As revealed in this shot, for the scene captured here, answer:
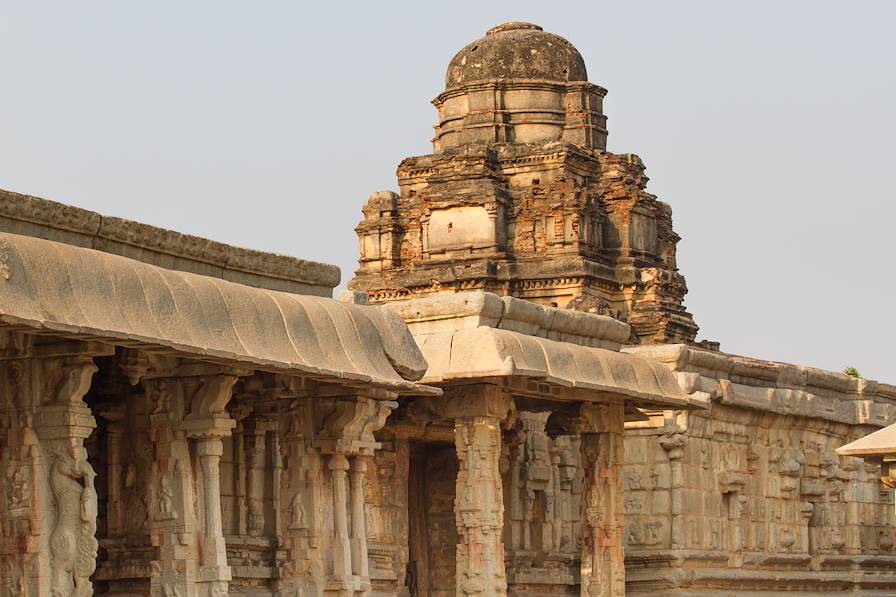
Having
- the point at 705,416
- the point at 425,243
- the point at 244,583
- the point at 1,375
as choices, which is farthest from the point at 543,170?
the point at 1,375

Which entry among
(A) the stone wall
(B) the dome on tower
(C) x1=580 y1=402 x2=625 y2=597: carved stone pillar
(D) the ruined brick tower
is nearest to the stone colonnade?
(C) x1=580 y1=402 x2=625 y2=597: carved stone pillar

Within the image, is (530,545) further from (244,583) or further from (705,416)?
(244,583)

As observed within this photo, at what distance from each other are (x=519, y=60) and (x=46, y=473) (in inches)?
839

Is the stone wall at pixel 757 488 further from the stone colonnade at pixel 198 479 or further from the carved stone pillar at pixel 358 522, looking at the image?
the carved stone pillar at pixel 358 522

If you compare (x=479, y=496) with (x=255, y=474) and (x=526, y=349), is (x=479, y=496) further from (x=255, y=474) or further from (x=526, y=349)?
(x=255, y=474)

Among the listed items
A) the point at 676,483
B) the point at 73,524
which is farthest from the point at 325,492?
the point at 676,483

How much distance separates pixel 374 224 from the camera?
3616 cm

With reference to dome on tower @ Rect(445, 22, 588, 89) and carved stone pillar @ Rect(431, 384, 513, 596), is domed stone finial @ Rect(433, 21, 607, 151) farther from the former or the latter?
carved stone pillar @ Rect(431, 384, 513, 596)

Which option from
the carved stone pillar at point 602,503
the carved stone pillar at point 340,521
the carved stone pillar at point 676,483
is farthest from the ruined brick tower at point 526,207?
the carved stone pillar at point 340,521

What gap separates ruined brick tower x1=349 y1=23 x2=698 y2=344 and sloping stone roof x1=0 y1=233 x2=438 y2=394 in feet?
47.3

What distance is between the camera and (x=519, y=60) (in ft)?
119

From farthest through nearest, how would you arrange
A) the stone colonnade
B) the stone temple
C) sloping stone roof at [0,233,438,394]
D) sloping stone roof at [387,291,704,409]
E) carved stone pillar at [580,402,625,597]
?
carved stone pillar at [580,402,625,597]
sloping stone roof at [387,291,704,409]
the stone temple
the stone colonnade
sloping stone roof at [0,233,438,394]

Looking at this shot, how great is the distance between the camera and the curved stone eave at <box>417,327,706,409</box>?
2109 centimetres

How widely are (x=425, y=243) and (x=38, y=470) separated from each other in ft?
63.5
